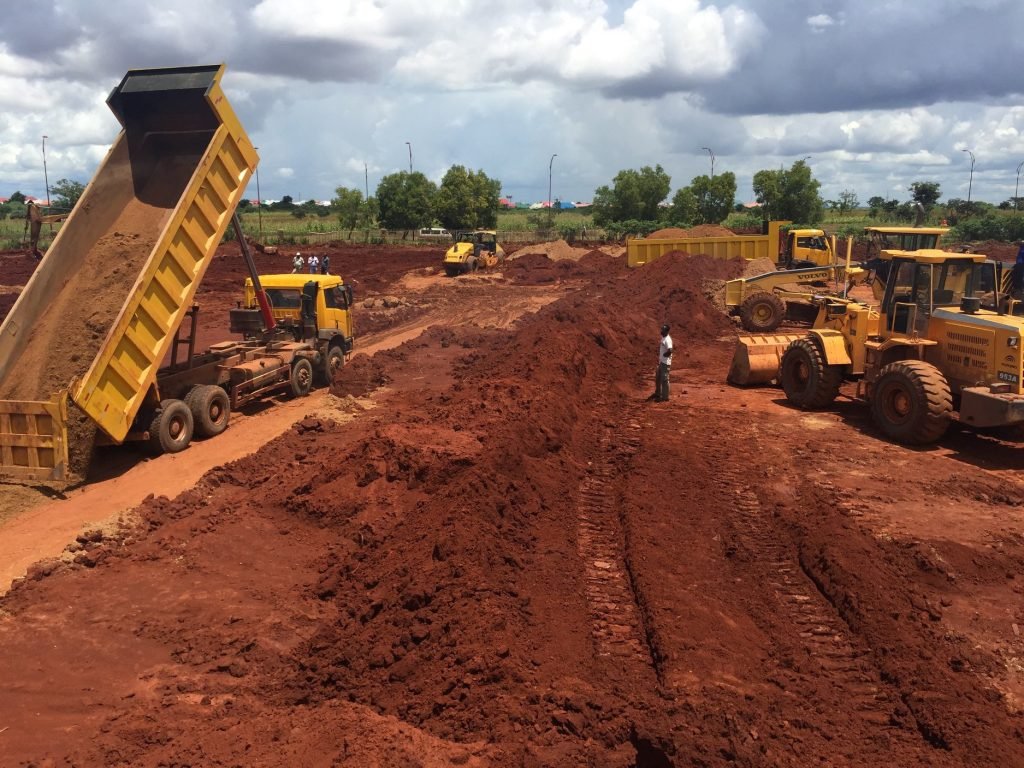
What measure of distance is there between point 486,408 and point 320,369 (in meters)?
5.46

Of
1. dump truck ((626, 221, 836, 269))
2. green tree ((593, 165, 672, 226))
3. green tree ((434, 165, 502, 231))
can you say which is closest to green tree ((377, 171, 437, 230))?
green tree ((434, 165, 502, 231))

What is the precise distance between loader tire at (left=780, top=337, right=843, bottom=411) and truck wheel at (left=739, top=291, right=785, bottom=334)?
7.70 metres

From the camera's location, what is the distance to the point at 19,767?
188 inches

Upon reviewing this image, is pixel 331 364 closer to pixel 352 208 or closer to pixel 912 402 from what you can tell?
pixel 912 402

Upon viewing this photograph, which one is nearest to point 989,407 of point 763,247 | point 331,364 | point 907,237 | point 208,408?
point 907,237

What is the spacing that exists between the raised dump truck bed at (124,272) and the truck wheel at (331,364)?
434cm

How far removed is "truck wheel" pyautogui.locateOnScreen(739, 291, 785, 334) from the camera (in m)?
21.4

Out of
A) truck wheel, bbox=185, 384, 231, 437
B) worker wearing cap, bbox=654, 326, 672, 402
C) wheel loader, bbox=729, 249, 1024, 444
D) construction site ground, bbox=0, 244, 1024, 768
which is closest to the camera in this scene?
construction site ground, bbox=0, 244, 1024, 768

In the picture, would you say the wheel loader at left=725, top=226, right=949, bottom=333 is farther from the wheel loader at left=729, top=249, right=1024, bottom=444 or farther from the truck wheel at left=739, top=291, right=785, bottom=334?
the wheel loader at left=729, top=249, right=1024, bottom=444

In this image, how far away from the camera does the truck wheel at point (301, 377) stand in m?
14.9

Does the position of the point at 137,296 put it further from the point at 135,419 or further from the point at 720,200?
the point at 720,200

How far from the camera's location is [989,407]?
10273mm

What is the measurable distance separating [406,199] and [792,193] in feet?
104

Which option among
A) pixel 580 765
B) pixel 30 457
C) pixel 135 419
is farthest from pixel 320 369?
pixel 580 765
